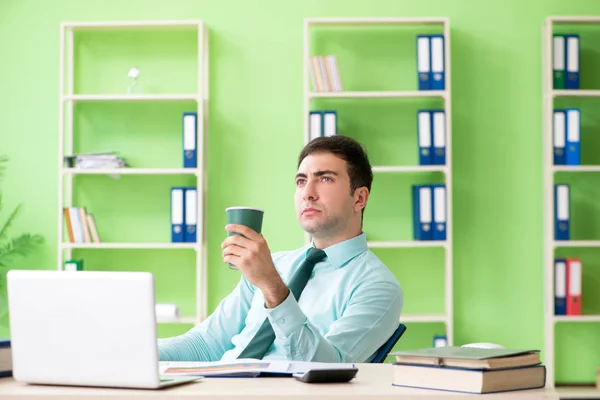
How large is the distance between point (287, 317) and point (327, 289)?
480 millimetres

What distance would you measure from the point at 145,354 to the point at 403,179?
3.38 meters

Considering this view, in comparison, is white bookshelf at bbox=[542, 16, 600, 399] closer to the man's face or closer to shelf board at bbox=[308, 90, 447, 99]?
shelf board at bbox=[308, 90, 447, 99]

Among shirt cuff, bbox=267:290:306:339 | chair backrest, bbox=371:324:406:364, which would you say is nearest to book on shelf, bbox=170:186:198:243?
chair backrest, bbox=371:324:406:364

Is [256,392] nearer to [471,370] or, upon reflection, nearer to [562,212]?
[471,370]

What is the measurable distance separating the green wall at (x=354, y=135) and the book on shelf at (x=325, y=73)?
0.20m

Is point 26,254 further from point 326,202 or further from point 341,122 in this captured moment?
point 326,202

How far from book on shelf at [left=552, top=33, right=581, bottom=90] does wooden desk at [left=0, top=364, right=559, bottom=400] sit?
327 cm

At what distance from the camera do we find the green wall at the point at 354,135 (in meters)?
4.54

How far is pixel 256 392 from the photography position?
4.22 ft

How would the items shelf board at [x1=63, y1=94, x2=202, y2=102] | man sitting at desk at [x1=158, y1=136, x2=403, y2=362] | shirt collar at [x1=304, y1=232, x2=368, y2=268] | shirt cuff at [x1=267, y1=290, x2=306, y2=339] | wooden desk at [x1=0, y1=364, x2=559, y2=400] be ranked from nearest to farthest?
→ wooden desk at [x1=0, y1=364, x2=559, y2=400] → shirt cuff at [x1=267, y1=290, x2=306, y2=339] → man sitting at desk at [x1=158, y1=136, x2=403, y2=362] → shirt collar at [x1=304, y1=232, x2=368, y2=268] → shelf board at [x1=63, y1=94, x2=202, y2=102]

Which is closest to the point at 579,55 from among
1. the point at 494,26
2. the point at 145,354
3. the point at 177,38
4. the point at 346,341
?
the point at 494,26

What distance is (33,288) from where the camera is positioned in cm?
132

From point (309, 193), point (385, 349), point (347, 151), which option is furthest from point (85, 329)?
point (347, 151)

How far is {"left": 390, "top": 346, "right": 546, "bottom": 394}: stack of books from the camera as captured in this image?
4.28ft
